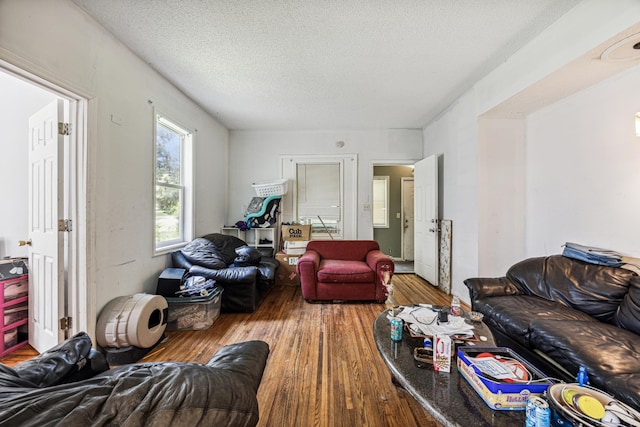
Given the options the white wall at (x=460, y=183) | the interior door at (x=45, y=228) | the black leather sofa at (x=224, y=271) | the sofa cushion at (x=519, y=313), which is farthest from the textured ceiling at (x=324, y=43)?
the sofa cushion at (x=519, y=313)

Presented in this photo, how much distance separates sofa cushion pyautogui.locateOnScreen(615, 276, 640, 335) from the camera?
1.66m

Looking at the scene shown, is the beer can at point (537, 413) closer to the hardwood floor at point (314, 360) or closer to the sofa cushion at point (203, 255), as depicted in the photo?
the hardwood floor at point (314, 360)

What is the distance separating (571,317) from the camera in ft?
6.06

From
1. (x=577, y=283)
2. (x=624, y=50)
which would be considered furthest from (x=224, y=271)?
(x=624, y=50)

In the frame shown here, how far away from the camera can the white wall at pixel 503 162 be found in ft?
7.36

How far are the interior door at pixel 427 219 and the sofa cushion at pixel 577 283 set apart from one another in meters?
1.54

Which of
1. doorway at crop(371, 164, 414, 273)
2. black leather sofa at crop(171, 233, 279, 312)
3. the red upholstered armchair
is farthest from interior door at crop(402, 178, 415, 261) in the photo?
black leather sofa at crop(171, 233, 279, 312)

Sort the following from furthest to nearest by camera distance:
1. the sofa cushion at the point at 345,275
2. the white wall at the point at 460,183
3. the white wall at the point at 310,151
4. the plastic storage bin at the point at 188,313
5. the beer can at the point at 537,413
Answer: the white wall at the point at 310,151, the sofa cushion at the point at 345,275, the white wall at the point at 460,183, the plastic storage bin at the point at 188,313, the beer can at the point at 537,413

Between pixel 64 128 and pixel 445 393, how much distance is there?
3.02 m

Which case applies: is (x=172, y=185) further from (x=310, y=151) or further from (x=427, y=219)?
(x=427, y=219)

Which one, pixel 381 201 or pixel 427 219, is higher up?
pixel 381 201

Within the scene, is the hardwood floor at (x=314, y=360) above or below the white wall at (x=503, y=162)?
below

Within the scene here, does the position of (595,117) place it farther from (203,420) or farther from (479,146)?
(203,420)

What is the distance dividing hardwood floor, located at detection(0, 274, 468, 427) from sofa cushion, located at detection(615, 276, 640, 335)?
1.50 metres
